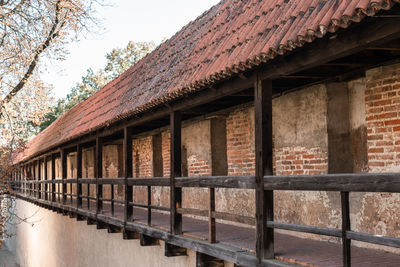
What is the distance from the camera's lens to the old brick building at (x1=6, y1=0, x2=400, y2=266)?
461cm

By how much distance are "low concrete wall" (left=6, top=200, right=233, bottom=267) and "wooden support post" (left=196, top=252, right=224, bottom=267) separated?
119 millimetres

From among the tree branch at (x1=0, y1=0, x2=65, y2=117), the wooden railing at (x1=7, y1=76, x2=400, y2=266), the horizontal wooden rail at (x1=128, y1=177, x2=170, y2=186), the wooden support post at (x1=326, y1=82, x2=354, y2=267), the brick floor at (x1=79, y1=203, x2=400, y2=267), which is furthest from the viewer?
the tree branch at (x1=0, y1=0, x2=65, y2=117)

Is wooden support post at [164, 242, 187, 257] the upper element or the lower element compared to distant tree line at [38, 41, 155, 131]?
lower

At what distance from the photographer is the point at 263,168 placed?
18.4 ft

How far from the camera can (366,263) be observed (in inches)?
205

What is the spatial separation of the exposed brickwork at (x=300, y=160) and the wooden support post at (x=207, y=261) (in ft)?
5.64

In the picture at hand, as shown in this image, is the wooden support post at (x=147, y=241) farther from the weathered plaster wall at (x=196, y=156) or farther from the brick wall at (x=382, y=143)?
the brick wall at (x=382, y=143)

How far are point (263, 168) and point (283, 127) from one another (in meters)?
2.65

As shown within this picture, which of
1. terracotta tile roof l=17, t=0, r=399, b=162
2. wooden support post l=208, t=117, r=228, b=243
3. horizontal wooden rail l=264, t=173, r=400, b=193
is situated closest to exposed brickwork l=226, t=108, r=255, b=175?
wooden support post l=208, t=117, r=228, b=243

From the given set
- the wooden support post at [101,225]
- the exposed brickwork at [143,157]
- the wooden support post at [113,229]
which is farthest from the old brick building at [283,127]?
the exposed brickwork at [143,157]

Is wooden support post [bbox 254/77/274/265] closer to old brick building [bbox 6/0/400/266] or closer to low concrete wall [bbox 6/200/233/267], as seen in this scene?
old brick building [bbox 6/0/400/266]

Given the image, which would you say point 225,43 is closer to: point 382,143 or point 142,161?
point 382,143

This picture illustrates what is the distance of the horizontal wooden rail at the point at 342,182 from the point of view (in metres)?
4.02

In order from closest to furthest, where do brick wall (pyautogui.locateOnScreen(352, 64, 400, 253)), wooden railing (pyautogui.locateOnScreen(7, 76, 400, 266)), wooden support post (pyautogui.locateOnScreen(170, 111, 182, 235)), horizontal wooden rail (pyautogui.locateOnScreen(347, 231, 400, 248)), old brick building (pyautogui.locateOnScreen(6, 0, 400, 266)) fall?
1. horizontal wooden rail (pyautogui.locateOnScreen(347, 231, 400, 248))
2. wooden railing (pyautogui.locateOnScreen(7, 76, 400, 266))
3. old brick building (pyautogui.locateOnScreen(6, 0, 400, 266))
4. brick wall (pyautogui.locateOnScreen(352, 64, 400, 253))
5. wooden support post (pyautogui.locateOnScreen(170, 111, 182, 235))
